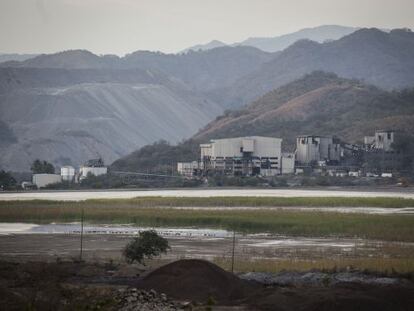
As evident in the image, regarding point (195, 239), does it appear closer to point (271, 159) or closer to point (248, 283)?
point (248, 283)

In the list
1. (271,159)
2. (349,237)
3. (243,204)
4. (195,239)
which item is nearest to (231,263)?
(195,239)

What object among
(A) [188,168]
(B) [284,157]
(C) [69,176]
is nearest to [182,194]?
(A) [188,168]

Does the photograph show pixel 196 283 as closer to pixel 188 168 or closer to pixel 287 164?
pixel 287 164

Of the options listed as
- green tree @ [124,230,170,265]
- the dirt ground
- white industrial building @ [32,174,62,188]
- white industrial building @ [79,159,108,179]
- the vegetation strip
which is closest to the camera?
green tree @ [124,230,170,265]

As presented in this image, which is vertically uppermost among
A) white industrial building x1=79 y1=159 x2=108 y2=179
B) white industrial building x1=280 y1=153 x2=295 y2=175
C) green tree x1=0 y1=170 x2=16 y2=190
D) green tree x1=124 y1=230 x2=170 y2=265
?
white industrial building x1=280 y1=153 x2=295 y2=175

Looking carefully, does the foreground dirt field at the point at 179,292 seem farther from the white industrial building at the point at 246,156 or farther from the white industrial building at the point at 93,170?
the white industrial building at the point at 93,170

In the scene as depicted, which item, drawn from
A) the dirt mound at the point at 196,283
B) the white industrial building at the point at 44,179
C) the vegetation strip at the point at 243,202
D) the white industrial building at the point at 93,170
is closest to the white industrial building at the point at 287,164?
the white industrial building at the point at 93,170

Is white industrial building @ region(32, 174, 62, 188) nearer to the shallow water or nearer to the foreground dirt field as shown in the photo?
the shallow water

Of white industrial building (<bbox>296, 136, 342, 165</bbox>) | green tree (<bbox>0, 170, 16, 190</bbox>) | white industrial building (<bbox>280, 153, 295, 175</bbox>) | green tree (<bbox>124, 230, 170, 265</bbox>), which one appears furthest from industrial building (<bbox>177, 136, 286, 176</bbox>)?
green tree (<bbox>124, 230, 170, 265</bbox>)
